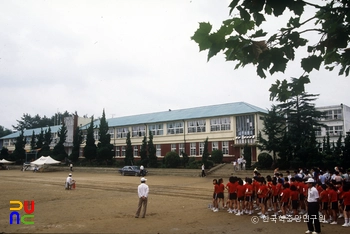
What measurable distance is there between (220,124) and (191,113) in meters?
6.72

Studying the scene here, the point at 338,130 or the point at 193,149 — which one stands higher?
the point at 338,130

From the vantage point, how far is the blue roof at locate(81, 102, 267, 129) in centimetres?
3919

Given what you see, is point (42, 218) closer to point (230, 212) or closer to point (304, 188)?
point (230, 212)

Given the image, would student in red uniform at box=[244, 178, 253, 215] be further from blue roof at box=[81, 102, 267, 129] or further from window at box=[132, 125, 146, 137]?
window at box=[132, 125, 146, 137]

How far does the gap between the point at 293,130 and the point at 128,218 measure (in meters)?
33.4

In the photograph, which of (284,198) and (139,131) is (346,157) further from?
(139,131)

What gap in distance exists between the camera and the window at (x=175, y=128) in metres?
43.8

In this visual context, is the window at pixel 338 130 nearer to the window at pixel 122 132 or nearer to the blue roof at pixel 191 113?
the blue roof at pixel 191 113

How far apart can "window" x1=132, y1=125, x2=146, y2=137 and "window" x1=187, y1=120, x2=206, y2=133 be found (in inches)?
355

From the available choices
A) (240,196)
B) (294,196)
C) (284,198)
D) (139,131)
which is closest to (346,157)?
(294,196)

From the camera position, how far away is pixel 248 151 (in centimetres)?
3198

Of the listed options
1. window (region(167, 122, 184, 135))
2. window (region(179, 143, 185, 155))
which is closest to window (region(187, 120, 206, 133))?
window (region(167, 122, 184, 135))

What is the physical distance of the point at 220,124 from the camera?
131ft

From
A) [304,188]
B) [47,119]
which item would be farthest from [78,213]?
[47,119]
